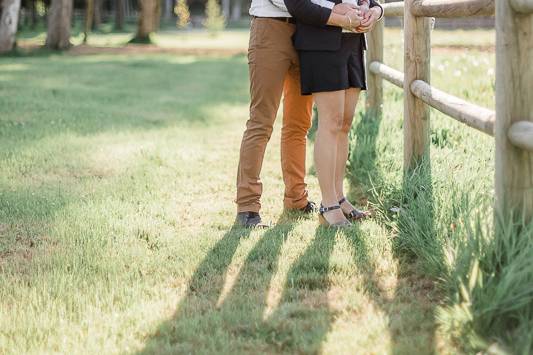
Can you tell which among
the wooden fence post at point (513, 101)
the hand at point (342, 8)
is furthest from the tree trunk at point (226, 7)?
the wooden fence post at point (513, 101)

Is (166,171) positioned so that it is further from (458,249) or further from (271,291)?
(458,249)

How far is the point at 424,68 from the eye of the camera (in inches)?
174

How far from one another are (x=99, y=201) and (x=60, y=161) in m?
1.40

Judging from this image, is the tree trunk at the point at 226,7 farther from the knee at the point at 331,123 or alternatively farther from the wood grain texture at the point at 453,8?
the knee at the point at 331,123

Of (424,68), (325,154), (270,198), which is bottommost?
(270,198)

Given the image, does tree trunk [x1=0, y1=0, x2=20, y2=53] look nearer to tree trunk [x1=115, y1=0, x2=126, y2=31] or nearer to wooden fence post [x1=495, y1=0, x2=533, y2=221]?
wooden fence post [x1=495, y1=0, x2=533, y2=221]

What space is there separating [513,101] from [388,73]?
2.76m

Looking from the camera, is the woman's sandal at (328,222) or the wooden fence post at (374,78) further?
the wooden fence post at (374,78)

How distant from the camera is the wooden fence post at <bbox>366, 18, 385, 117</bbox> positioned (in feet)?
21.1

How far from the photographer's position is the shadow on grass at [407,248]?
277cm

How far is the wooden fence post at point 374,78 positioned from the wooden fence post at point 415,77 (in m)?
1.93

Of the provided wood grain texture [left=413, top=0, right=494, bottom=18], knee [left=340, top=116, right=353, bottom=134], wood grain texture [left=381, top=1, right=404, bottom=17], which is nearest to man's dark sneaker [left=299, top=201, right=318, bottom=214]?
knee [left=340, top=116, right=353, bottom=134]

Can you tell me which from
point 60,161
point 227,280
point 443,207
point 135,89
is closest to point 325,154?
point 443,207

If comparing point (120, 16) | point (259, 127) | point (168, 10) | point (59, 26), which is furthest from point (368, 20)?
point (168, 10)
